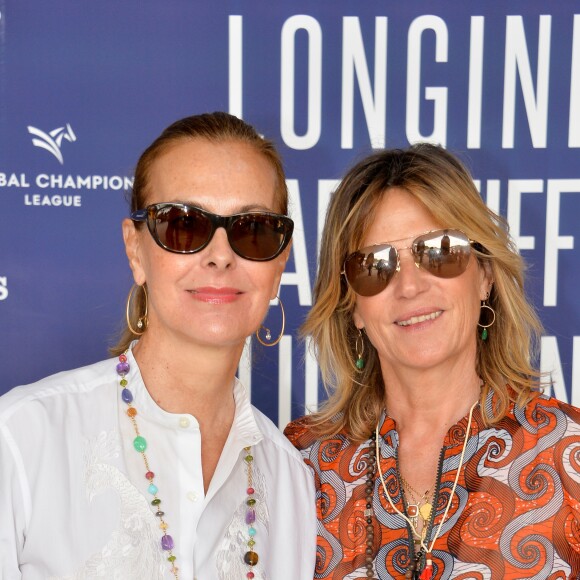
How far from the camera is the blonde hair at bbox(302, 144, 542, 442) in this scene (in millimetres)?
2137

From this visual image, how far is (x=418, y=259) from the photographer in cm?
210

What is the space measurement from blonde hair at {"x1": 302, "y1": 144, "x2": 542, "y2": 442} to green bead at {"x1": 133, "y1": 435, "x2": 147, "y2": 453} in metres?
0.64

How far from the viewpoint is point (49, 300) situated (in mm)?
2930

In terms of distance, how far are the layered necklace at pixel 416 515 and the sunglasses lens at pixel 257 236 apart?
0.66m

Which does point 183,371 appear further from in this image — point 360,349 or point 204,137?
point 360,349

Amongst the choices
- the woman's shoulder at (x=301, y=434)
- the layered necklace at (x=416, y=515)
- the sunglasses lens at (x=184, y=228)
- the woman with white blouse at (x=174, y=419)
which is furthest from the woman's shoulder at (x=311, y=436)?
the sunglasses lens at (x=184, y=228)

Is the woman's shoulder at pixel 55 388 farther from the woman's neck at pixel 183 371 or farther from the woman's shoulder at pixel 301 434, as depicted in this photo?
the woman's shoulder at pixel 301 434

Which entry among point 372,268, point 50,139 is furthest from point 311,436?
point 50,139

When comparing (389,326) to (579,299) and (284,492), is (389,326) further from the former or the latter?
(579,299)

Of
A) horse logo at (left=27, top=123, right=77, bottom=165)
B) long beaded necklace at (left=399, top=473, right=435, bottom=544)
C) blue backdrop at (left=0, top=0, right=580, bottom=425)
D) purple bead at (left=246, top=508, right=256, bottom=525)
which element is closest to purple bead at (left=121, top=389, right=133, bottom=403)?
purple bead at (left=246, top=508, right=256, bottom=525)

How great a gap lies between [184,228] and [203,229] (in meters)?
0.04

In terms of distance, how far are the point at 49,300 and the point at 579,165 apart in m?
1.88

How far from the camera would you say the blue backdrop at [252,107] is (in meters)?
2.87

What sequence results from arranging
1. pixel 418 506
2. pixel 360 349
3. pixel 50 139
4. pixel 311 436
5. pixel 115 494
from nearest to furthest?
pixel 115 494
pixel 418 506
pixel 311 436
pixel 360 349
pixel 50 139
